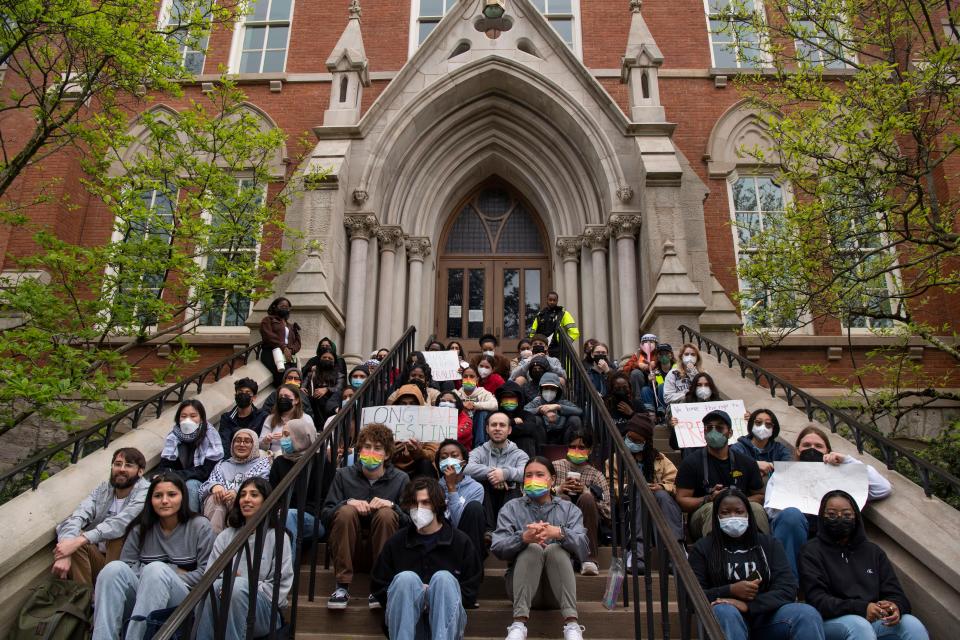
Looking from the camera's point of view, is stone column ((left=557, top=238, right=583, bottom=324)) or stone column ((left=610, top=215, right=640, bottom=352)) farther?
stone column ((left=557, top=238, right=583, bottom=324))

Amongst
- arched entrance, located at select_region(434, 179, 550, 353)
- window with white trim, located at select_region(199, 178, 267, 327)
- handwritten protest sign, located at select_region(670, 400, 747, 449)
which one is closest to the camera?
handwritten protest sign, located at select_region(670, 400, 747, 449)

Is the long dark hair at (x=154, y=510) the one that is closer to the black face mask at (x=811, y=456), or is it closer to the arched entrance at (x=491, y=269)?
the black face mask at (x=811, y=456)

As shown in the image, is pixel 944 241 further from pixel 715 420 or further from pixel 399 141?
pixel 399 141

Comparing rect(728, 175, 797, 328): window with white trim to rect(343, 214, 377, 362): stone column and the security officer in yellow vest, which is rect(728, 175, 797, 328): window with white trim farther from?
rect(343, 214, 377, 362): stone column

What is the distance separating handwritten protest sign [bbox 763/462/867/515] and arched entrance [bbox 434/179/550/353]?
8689mm

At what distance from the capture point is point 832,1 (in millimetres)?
9828

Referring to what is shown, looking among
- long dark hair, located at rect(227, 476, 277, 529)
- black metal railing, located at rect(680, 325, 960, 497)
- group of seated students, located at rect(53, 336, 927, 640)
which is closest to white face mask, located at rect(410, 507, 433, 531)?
group of seated students, located at rect(53, 336, 927, 640)

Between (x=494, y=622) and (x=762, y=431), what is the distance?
335cm

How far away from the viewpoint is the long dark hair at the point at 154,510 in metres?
5.59

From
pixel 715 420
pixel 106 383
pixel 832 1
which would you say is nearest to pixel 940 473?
pixel 715 420

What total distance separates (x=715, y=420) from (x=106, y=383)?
6.64 metres

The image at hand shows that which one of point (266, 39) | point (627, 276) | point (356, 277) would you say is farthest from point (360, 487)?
point (266, 39)

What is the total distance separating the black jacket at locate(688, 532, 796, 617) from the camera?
4965mm

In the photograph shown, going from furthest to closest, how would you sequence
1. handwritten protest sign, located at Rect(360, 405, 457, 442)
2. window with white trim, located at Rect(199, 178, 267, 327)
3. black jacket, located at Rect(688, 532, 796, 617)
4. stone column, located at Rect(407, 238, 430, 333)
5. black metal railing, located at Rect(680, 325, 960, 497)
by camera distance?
stone column, located at Rect(407, 238, 430, 333) → window with white trim, located at Rect(199, 178, 267, 327) → handwritten protest sign, located at Rect(360, 405, 457, 442) → black metal railing, located at Rect(680, 325, 960, 497) → black jacket, located at Rect(688, 532, 796, 617)
